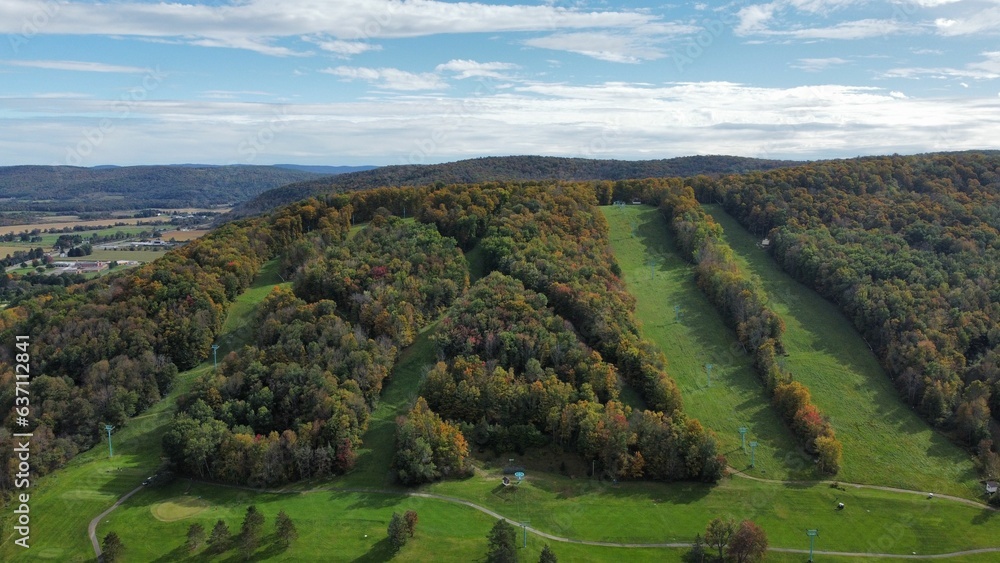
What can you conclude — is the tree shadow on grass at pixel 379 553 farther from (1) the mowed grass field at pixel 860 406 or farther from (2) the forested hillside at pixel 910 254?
(2) the forested hillside at pixel 910 254

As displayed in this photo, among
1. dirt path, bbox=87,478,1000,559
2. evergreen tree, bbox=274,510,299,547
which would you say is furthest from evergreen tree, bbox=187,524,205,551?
dirt path, bbox=87,478,1000,559

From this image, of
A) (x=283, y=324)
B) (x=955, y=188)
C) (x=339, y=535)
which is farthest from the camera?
(x=955, y=188)

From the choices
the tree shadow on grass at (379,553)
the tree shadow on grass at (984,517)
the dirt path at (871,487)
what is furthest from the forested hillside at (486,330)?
the tree shadow on grass at (379,553)

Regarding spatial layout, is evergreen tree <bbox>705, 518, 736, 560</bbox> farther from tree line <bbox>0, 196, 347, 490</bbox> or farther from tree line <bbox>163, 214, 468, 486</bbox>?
tree line <bbox>0, 196, 347, 490</bbox>

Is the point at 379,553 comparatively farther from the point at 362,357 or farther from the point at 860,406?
the point at 860,406

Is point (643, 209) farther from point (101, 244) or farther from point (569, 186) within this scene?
point (101, 244)

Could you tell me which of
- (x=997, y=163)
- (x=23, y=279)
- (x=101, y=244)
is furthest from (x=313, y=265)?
(x=101, y=244)

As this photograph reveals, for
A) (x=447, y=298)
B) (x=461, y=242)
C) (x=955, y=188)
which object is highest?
(x=955, y=188)
